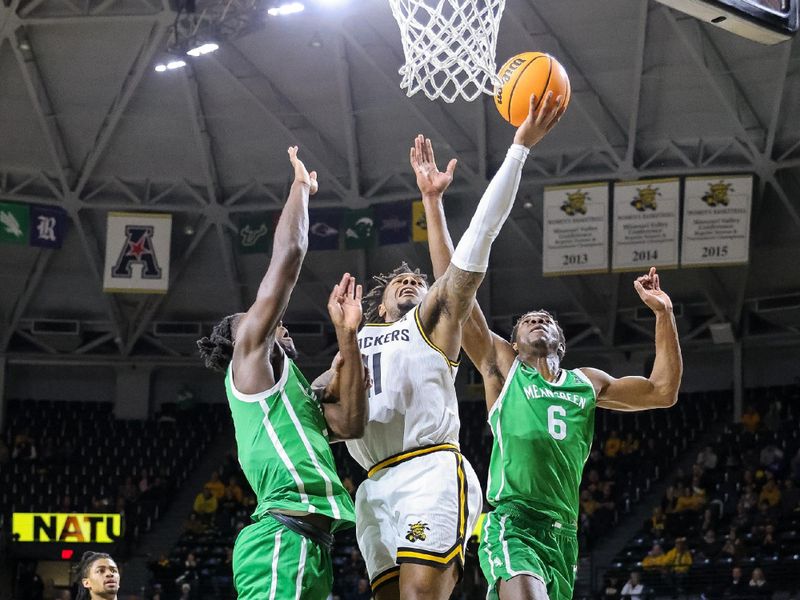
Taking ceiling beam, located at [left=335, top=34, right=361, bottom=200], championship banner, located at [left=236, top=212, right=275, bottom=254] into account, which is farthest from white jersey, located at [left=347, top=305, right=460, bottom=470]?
championship banner, located at [left=236, top=212, right=275, bottom=254]

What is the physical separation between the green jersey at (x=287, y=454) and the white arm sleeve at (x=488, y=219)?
3.30 feet

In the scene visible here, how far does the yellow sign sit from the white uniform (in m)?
16.0

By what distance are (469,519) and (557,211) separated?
15.2 meters

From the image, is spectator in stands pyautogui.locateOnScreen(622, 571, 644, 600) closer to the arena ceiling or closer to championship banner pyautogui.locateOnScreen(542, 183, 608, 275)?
championship banner pyautogui.locateOnScreen(542, 183, 608, 275)

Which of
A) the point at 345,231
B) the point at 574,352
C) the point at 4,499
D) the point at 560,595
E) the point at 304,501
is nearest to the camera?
the point at 304,501

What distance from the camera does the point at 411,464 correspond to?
5.67 meters

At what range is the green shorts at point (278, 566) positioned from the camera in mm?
4965

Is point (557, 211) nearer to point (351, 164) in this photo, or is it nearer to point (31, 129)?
point (351, 164)

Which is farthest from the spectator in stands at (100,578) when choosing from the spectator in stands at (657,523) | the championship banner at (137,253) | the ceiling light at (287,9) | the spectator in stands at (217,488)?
the spectator in stands at (217,488)

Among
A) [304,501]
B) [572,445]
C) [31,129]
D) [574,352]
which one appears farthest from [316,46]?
[304,501]

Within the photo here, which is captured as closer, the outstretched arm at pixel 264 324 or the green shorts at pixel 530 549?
the outstretched arm at pixel 264 324

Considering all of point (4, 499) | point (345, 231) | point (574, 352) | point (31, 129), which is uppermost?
point (31, 129)

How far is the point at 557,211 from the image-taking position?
2047cm

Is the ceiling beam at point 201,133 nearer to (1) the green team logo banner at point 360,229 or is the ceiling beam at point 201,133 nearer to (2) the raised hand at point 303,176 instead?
(1) the green team logo banner at point 360,229
